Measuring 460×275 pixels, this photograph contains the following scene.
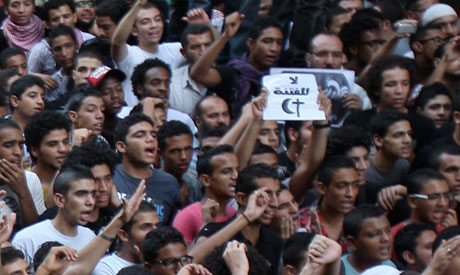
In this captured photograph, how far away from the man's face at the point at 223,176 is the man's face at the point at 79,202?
3.55ft

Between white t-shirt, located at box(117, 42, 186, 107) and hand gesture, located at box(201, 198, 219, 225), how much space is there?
263cm

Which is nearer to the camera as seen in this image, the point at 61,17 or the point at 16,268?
the point at 16,268

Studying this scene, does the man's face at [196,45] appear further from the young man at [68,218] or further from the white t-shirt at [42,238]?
the white t-shirt at [42,238]

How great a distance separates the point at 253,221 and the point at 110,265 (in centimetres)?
106

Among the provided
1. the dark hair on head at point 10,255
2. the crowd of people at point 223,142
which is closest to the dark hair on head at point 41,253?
the crowd of people at point 223,142

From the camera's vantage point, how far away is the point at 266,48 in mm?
12625

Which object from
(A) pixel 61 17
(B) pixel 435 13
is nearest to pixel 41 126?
(A) pixel 61 17

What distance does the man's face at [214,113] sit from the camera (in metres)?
11.7

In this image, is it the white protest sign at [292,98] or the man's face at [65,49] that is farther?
the man's face at [65,49]

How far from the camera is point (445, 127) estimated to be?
38.9 ft

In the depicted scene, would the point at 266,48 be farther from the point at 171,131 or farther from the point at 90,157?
the point at 90,157

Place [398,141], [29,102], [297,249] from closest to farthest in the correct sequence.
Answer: [297,249] < [398,141] < [29,102]

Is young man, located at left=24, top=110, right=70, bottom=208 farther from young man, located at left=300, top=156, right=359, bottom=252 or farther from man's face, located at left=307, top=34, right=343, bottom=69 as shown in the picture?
man's face, located at left=307, top=34, right=343, bottom=69

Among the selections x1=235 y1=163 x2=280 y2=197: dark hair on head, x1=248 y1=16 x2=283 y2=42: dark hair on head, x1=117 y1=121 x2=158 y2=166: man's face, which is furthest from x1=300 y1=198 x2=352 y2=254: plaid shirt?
x1=248 y1=16 x2=283 y2=42: dark hair on head
